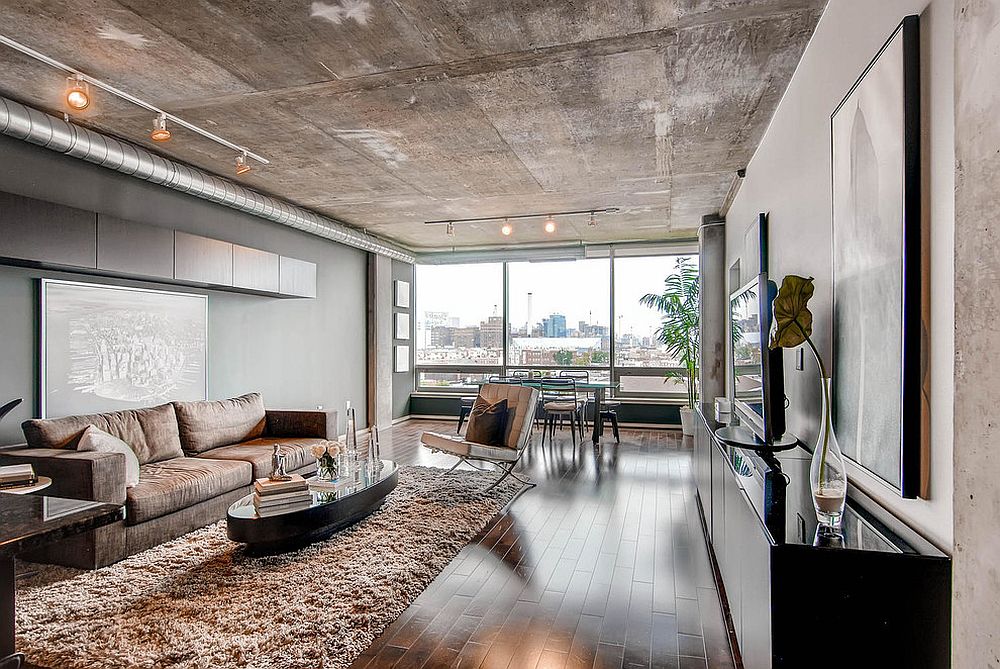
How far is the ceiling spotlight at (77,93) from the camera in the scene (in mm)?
3117

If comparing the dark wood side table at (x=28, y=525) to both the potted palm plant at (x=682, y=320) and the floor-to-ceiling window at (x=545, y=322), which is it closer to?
the potted palm plant at (x=682, y=320)

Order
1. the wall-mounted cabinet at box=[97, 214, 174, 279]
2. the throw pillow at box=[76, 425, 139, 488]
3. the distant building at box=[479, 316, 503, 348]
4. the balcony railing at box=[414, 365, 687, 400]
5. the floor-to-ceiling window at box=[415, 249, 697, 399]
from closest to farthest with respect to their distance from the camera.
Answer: the throw pillow at box=[76, 425, 139, 488], the wall-mounted cabinet at box=[97, 214, 174, 279], the balcony railing at box=[414, 365, 687, 400], the floor-to-ceiling window at box=[415, 249, 697, 399], the distant building at box=[479, 316, 503, 348]

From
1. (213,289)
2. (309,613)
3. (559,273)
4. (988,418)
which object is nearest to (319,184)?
(213,289)

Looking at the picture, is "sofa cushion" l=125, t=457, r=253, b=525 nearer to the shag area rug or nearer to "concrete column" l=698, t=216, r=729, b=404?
the shag area rug

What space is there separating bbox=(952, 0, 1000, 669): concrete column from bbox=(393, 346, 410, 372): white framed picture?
26.9 feet

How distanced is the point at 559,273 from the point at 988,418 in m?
8.17

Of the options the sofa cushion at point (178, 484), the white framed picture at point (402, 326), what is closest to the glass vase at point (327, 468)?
the sofa cushion at point (178, 484)

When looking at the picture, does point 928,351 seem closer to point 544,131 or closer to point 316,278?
point 544,131

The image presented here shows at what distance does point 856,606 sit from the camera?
4.93ft

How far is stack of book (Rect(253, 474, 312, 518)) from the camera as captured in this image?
137 inches

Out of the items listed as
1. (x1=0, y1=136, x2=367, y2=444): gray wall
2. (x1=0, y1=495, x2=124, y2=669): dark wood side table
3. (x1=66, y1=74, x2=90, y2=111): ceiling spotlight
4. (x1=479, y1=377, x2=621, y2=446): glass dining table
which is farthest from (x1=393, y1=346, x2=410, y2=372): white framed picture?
(x1=0, y1=495, x2=124, y2=669): dark wood side table

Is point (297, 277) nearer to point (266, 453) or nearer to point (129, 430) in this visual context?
point (266, 453)

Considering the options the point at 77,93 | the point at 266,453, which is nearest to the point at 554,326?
the point at 266,453

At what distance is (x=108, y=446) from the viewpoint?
12.2 feet
